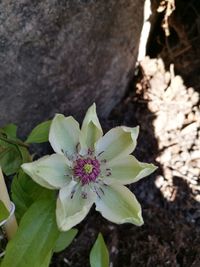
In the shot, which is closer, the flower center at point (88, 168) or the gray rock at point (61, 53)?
the flower center at point (88, 168)

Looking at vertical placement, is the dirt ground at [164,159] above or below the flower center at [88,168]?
below

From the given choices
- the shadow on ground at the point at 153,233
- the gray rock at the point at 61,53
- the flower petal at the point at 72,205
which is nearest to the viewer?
the flower petal at the point at 72,205

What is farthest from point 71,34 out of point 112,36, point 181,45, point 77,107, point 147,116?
point 181,45

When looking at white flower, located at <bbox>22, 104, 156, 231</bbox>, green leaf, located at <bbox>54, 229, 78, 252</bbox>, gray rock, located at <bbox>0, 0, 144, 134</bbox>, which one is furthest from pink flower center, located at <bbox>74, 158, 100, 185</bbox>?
gray rock, located at <bbox>0, 0, 144, 134</bbox>

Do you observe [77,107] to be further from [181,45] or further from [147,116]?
[181,45]

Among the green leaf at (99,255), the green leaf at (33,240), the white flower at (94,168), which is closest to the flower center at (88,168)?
the white flower at (94,168)

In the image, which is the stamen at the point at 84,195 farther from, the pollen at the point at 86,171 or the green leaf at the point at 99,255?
the green leaf at the point at 99,255

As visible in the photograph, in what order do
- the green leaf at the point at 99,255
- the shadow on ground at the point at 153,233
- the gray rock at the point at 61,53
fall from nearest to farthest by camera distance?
the green leaf at the point at 99,255 < the gray rock at the point at 61,53 < the shadow on ground at the point at 153,233
